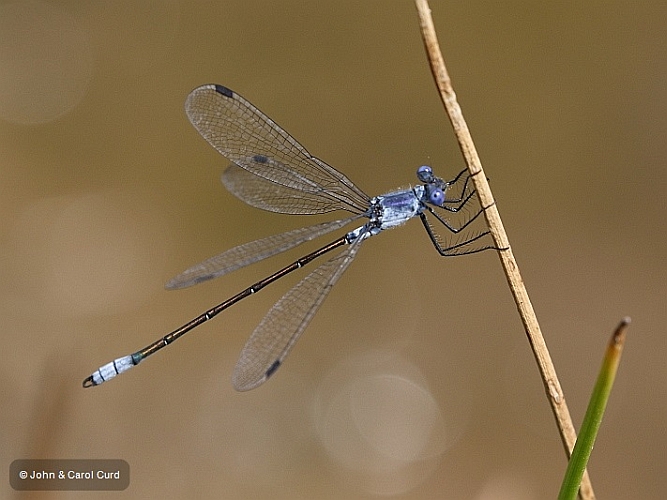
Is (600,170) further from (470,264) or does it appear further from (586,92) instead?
(470,264)

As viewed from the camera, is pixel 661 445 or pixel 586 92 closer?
pixel 661 445

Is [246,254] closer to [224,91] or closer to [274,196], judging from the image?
[274,196]

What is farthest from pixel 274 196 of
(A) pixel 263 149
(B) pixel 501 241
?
(B) pixel 501 241

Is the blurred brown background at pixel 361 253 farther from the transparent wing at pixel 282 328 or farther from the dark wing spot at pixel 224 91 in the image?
the dark wing spot at pixel 224 91

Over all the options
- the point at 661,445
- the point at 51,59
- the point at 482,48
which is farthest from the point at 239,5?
the point at 661,445

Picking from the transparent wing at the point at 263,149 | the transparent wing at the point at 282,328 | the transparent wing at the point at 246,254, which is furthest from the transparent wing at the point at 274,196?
the transparent wing at the point at 282,328

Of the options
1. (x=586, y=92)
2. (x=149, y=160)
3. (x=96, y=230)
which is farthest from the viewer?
(x=586, y=92)
